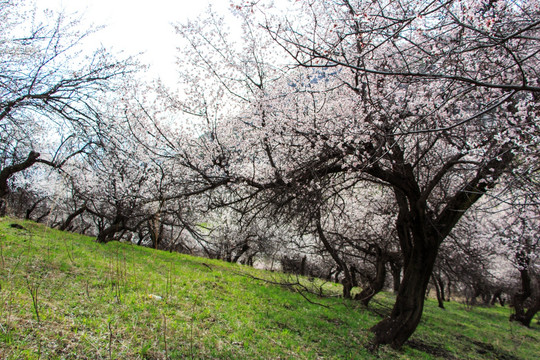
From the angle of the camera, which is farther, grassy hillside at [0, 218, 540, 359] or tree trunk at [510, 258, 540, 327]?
tree trunk at [510, 258, 540, 327]

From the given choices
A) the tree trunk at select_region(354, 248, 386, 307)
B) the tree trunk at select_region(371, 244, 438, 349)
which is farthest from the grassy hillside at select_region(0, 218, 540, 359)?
the tree trunk at select_region(354, 248, 386, 307)

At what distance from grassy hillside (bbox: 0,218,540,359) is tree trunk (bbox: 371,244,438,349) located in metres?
0.26

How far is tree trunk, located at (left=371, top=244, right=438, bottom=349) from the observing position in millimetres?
5703

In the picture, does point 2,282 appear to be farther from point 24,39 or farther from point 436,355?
point 436,355

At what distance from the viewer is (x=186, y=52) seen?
802cm

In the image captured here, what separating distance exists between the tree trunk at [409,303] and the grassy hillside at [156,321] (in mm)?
263

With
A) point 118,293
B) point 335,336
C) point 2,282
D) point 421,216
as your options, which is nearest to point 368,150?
point 421,216

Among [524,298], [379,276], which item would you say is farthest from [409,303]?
[524,298]

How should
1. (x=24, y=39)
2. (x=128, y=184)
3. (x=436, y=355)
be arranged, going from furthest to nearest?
(x=128, y=184), (x=436, y=355), (x=24, y=39)

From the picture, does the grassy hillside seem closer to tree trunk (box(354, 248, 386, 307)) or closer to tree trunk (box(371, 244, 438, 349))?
tree trunk (box(371, 244, 438, 349))

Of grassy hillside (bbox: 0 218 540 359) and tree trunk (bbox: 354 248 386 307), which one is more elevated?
tree trunk (bbox: 354 248 386 307)

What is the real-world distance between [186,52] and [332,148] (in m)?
4.78

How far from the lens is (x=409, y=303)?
581 centimetres

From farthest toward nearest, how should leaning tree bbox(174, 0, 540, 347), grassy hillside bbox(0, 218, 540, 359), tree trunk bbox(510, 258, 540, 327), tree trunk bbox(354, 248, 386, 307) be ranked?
tree trunk bbox(510, 258, 540, 327) → tree trunk bbox(354, 248, 386, 307) → leaning tree bbox(174, 0, 540, 347) → grassy hillside bbox(0, 218, 540, 359)
